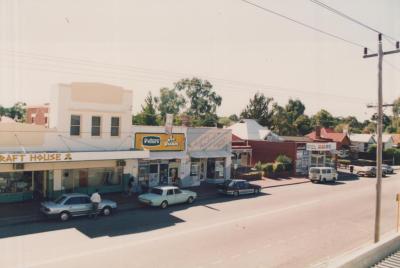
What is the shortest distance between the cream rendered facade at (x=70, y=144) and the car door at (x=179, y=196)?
148 inches

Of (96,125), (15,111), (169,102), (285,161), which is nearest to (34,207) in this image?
(96,125)

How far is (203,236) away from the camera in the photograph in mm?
16344

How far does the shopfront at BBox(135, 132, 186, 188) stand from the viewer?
27.2 meters

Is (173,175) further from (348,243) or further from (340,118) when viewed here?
(340,118)

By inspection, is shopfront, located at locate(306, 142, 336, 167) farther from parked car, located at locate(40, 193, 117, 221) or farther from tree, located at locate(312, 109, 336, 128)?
tree, located at locate(312, 109, 336, 128)

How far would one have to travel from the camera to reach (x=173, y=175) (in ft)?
96.8

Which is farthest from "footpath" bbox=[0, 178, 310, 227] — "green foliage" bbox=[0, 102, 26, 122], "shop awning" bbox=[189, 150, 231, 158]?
"green foliage" bbox=[0, 102, 26, 122]

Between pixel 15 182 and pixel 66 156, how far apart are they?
13.4ft

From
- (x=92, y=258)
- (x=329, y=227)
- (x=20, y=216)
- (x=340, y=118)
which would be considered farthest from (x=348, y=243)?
(x=340, y=118)

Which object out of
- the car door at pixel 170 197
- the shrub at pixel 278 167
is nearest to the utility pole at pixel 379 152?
the car door at pixel 170 197

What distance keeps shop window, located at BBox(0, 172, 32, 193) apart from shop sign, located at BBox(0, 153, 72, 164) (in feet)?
10.7

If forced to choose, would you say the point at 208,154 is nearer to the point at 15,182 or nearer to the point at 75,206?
the point at 75,206

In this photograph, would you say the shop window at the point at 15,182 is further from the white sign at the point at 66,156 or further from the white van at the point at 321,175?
the white van at the point at 321,175

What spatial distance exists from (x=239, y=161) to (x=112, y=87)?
2250 centimetres
